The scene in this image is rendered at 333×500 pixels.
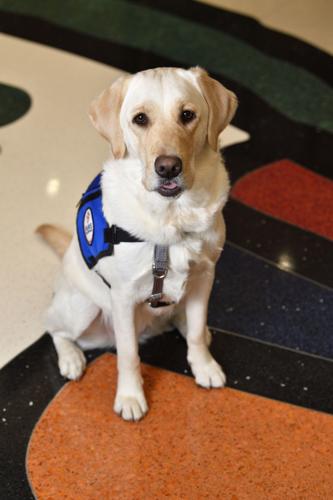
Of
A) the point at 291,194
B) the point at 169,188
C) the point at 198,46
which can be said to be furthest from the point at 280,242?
the point at 198,46

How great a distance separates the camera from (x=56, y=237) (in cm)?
251

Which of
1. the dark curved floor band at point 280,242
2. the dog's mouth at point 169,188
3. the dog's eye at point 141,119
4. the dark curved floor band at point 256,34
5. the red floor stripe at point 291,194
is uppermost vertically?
the dog's eye at point 141,119

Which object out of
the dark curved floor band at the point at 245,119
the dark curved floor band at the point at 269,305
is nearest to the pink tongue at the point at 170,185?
the dark curved floor band at the point at 269,305

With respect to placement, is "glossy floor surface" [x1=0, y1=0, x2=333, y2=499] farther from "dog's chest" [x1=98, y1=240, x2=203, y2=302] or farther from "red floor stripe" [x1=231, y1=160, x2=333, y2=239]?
"dog's chest" [x1=98, y1=240, x2=203, y2=302]

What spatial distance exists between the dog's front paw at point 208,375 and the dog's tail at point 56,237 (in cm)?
71

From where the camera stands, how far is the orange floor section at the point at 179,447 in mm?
1875

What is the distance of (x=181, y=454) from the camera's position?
77.5 inches

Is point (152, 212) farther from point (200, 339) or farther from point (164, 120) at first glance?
point (200, 339)

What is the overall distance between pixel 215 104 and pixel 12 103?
2.08 metres

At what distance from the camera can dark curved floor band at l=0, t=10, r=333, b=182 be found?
3.23 meters

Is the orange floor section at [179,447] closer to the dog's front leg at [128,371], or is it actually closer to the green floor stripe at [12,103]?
the dog's front leg at [128,371]

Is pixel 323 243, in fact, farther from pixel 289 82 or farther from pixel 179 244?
pixel 289 82

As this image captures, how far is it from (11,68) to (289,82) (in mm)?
1643

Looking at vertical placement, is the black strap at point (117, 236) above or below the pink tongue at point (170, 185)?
below
